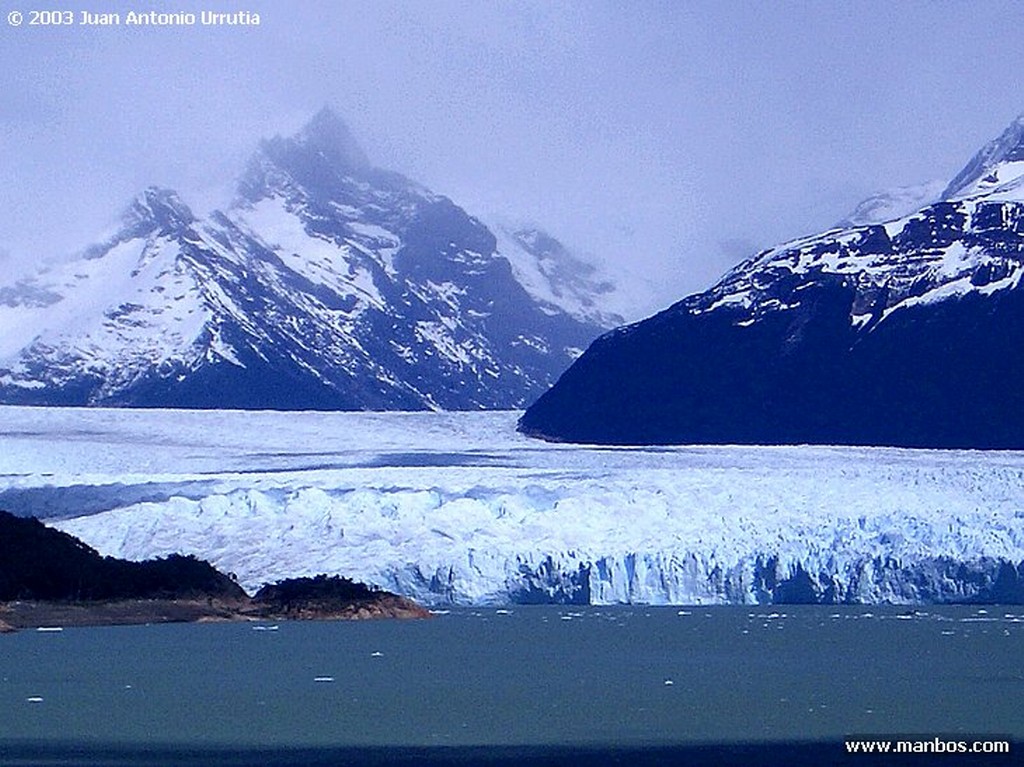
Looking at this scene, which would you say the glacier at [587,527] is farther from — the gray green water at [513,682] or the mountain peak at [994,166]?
the mountain peak at [994,166]

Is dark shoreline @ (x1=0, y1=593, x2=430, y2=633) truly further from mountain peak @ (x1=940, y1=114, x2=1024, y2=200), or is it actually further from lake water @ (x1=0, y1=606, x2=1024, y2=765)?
mountain peak @ (x1=940, y1=114, x2=1024, y2=200)

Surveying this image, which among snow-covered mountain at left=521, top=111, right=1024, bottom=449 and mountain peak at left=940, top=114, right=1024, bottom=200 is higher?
mountain peak at left=940, top=114, right=1024, bottom=200

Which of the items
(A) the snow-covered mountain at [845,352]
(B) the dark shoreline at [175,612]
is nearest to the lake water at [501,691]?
(B) the dark shoreline at [175,612]

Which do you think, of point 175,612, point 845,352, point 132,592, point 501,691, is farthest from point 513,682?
point 845,352

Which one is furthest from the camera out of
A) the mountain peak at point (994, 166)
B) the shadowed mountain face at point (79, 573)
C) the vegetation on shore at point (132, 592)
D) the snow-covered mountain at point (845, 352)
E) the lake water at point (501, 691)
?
the mountain peak at point (994, 166)

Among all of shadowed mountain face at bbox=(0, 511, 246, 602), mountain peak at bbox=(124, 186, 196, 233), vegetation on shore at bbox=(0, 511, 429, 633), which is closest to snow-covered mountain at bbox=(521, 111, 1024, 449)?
vegetation on shore at bbox=(0, 511, 429, 633)
